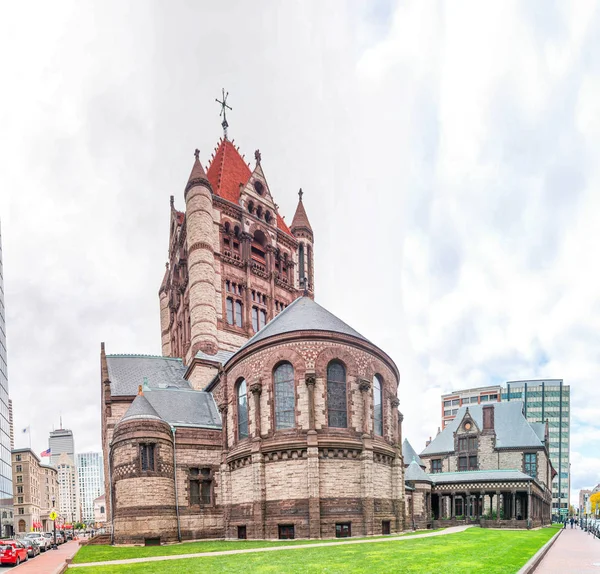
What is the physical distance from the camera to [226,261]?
4962 centimetres

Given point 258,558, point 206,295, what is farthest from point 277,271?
point 258,558

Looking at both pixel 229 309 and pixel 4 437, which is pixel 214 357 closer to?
pixel 229 309

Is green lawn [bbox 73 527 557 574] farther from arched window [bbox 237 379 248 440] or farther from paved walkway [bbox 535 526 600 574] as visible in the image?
arched window [bbox 237 379 248 440]

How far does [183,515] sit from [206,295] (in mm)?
19388

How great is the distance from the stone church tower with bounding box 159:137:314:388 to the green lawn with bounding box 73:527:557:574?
2454 cm

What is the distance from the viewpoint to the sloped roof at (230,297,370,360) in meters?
30.4

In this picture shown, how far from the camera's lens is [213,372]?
43.8 meters

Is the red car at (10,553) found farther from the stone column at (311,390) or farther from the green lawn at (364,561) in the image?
the stone column at (311,390)

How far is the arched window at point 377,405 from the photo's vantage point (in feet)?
103

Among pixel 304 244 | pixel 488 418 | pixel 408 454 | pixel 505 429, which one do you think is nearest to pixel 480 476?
pixel 408 454

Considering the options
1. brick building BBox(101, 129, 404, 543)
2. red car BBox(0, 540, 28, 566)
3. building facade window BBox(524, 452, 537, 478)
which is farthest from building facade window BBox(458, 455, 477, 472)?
red car BBox(0, 540, 28, 566)

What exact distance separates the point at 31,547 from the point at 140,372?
16460mm

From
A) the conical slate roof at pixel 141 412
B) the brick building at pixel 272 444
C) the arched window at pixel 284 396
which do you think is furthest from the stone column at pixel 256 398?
the conical slate roof at pixel 141 412

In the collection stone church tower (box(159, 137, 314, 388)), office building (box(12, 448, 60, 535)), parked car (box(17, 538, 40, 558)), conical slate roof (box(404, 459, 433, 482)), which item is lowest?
office building (box(12, 448, 60, 535))
